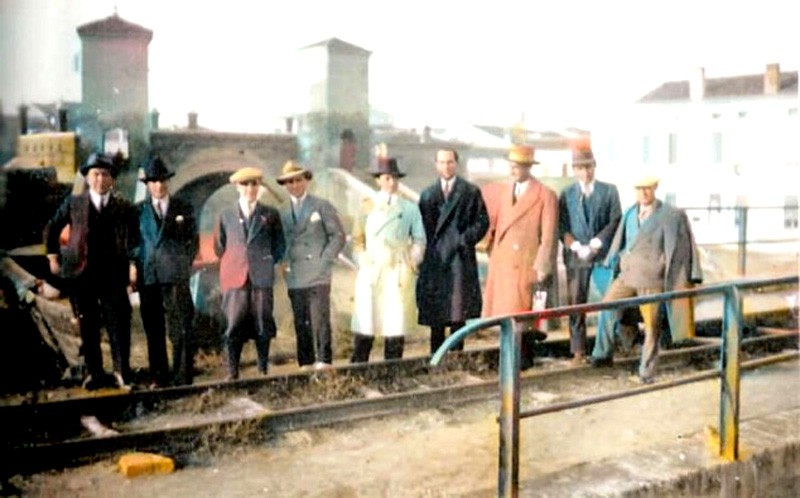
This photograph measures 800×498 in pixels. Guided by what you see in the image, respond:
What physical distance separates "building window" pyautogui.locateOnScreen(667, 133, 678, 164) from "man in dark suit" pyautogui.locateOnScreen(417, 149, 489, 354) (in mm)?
1258

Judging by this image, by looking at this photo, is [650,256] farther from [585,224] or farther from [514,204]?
[514,204]

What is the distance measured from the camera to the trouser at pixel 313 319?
484cm

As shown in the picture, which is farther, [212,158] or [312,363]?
[312,363]

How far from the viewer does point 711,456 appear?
→ 3.59 meters

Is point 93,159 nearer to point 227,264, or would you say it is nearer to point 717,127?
point 227,264

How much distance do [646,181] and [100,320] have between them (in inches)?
123

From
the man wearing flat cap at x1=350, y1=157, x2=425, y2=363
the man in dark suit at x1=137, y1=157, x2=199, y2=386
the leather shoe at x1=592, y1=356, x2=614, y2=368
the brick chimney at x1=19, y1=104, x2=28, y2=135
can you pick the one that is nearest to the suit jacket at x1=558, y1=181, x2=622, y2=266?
the leather shoe at x1=592, y1=356, x2=614, y2=368

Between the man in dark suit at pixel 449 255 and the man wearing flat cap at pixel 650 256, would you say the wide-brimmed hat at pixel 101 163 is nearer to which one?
the man in dark suit at pixel 449 255

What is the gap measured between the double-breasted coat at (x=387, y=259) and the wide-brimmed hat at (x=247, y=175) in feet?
2.34

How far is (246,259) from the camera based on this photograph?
4609 millimetres

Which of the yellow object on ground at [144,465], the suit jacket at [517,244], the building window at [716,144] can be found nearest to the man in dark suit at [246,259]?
the yellow object on ground at [144,465]

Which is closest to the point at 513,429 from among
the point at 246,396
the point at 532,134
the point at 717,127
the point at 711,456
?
the point at 711,456

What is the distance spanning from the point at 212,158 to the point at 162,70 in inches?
21.1

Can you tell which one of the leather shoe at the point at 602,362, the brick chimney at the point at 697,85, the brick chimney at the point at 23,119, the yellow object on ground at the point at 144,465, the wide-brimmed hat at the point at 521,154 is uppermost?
the brick chimney at the point at 697,85
